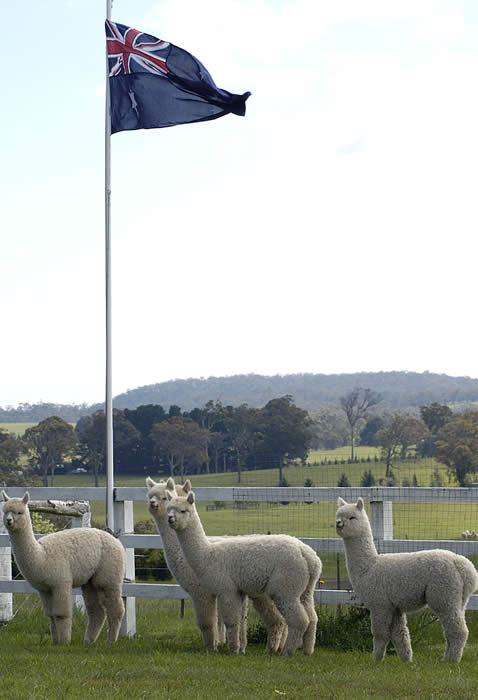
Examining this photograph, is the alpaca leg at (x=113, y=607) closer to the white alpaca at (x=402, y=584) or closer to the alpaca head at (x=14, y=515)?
the alpaca head at (x=14, y=515)

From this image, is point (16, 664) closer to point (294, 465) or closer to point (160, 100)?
point (160, 100)

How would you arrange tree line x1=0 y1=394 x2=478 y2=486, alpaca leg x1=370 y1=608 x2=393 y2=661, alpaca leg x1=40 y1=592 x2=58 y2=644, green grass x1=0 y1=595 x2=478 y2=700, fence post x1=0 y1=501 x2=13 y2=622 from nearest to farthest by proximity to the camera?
green grass x1=0 y1=595 x2=478 y2=700
alpaca leg x1=370 y1=608 x2=393 y2=661
alpaca leg x1=40 y1=592 x2=58 y2=644
fence post x1=0 y1=501 x2=13 y2=622
tree line x1=0 y1=394 x2=478 y2=486

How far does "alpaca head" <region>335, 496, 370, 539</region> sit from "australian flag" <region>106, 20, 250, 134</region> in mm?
6776

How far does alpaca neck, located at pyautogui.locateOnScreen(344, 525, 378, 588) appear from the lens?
8.80 meters

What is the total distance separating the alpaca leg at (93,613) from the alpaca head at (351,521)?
3.15 m

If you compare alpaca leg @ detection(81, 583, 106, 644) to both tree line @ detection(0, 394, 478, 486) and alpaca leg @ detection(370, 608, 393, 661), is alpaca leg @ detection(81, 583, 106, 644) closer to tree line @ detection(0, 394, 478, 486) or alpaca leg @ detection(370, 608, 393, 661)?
alpaca leg @ detection(370, 608, 393, 661)

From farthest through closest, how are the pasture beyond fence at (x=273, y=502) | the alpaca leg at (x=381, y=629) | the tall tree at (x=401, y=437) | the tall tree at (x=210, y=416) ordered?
the tall tree at (x=210, y=416) < the tall tree at (x=401, y=437) < the pasture beyond fence at (x=273, y=502) < the alpaca leg at (x=381, y=629)

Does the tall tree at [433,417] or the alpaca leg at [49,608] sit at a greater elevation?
the tall tree at [433,417]

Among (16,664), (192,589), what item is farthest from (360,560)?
(16,664)

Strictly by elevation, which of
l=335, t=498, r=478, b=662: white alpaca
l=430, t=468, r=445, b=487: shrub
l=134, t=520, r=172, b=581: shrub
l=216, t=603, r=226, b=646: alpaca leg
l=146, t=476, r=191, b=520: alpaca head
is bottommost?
l=430, t=468, r=445, b=487: shrub

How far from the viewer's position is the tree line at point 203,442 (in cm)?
8031

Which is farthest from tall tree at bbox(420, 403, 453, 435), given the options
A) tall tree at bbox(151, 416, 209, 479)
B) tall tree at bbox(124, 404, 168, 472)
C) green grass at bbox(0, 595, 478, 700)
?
green grass at bbox(0, 595, 478, 700)

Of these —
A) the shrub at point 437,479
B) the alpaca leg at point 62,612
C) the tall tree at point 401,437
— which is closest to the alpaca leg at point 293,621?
the alpaca leg at point 62,612

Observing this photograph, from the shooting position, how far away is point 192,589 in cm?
955
